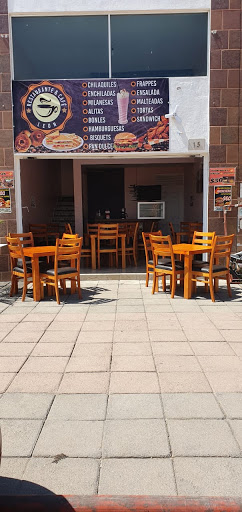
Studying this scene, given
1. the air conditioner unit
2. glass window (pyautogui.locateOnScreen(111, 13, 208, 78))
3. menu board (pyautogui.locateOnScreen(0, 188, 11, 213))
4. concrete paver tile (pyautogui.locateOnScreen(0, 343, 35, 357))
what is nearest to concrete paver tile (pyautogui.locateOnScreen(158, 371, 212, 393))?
concrete paver tile (pyautogui.locateOnScreen(0, 343, 35, 357))

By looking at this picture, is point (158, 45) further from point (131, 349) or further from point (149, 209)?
point (131, 349)

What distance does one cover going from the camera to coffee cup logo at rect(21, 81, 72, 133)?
724 cm

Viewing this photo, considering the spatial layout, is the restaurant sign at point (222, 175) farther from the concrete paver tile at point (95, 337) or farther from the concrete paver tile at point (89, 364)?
the concrete paver tile at point (89, 364)

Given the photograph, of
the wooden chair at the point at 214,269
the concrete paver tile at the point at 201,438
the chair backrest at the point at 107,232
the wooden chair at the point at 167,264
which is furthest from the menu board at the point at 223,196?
the concrete paver tile at the point at 201,438

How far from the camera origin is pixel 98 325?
15.9 ft

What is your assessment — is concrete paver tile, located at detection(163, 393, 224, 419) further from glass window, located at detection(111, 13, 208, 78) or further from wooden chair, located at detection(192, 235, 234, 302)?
glass window, located at detection(111, 13, 208, 78)

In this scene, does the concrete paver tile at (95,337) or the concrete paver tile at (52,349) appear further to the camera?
the concrete paver tile at (95,337)

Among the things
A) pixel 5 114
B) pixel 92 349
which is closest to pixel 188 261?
pixel 92 349

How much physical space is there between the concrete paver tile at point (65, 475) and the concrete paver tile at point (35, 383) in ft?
2.96

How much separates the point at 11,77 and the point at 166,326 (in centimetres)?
501

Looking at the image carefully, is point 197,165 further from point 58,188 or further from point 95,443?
point 95,443

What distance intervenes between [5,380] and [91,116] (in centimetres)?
513

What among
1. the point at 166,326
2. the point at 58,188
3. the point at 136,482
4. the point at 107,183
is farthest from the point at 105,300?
the point at 58,188

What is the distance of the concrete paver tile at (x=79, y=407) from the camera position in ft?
9.15
